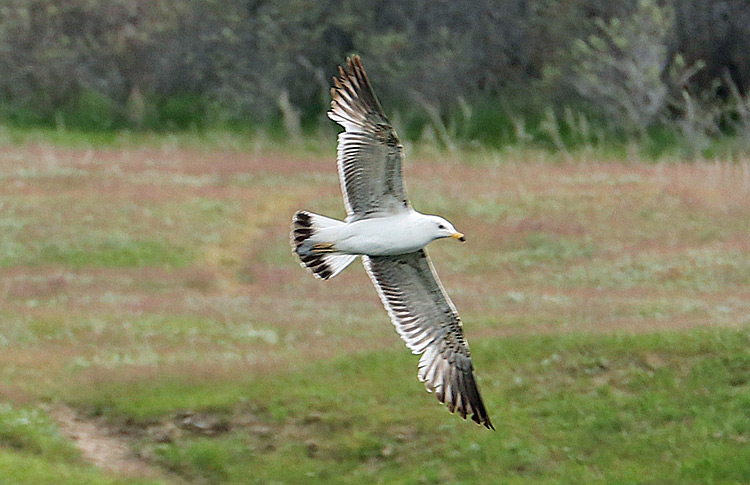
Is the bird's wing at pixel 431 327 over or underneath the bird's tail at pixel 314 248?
underneath

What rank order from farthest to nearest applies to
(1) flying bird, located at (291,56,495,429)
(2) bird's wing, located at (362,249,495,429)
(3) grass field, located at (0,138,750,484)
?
(3) grass field, located at (0,138,750,484) → (2) bird's wing, located at (362,249,495,429) → (1) flying bird, located at (291,56,495,429)

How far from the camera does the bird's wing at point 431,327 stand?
9.80 meters

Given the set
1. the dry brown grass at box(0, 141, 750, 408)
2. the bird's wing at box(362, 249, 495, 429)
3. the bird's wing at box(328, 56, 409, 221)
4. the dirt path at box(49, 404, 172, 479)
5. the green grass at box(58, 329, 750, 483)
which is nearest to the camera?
the bird's wing at box(328, 56, 409, 221)

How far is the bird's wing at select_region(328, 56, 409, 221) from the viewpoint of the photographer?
878 centimetres

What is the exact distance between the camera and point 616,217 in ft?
70.7

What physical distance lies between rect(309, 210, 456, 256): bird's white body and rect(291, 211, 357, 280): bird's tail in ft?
0.09

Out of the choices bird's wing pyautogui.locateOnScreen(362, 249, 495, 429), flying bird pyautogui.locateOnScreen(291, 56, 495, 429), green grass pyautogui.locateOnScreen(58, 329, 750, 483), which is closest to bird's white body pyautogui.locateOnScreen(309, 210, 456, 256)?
flying bird pyautogui.locateOnScreen(291, 56, 495, 429)

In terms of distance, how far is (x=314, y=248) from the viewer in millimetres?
9219

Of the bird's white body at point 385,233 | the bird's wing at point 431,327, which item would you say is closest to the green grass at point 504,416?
the bird's wing at point 431,327

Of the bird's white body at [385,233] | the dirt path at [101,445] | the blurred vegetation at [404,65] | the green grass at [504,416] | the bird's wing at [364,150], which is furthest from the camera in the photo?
the blurred vegetation at [404,65]

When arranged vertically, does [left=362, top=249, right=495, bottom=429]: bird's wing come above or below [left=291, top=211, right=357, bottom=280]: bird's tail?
below

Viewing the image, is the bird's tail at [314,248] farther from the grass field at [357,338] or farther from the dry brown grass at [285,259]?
the dry brown grass at [285,259]

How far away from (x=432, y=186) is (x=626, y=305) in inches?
309

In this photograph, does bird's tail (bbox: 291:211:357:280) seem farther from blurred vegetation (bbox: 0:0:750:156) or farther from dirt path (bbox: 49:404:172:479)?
blurred vegetation (bbox: 0:0:750:156)
